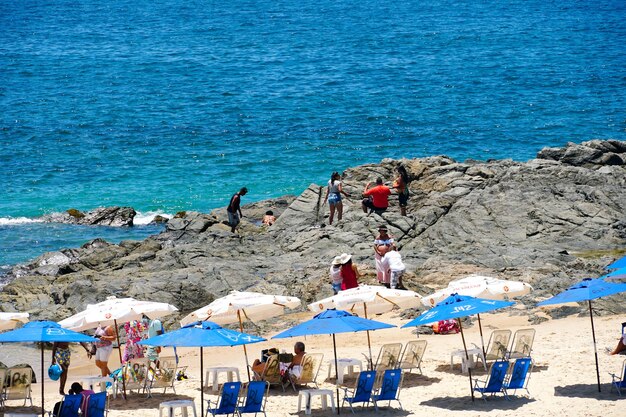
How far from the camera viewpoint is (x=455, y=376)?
19828 millimetres

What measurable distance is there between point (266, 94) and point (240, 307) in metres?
48.5

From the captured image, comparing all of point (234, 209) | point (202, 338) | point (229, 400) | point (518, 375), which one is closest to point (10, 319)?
point (202, 338)

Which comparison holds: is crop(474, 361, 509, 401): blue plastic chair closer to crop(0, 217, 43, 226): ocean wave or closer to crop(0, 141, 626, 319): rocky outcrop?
crop(0, 141, 626, 319): rocky outcrop

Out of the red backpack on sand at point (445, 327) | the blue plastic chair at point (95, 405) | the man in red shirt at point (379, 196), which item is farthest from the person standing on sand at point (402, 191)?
the blue plastic chair at point (95, 405)

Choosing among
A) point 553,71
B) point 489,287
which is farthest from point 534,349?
point 553,71

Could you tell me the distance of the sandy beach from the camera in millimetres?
17703

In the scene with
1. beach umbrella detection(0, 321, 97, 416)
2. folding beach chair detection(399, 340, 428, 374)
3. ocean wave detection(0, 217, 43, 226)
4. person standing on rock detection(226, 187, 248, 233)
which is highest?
beach umbrella detection(0, 321, 97, 416)

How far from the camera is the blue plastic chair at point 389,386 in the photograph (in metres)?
17.8

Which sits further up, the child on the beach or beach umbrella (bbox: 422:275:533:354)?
beach umbrella (bbox: 422:275:533:354)

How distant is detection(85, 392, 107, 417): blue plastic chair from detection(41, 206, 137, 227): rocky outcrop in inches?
929

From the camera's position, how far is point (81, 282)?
2662 centimetres

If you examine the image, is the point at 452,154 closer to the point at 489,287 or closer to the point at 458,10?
the point at 489,287

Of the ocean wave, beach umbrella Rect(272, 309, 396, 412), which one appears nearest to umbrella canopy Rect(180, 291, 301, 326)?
beach umbrella Rect(272, 309, 396, 412)

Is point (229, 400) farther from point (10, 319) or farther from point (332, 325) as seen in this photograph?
point (10, 319)
